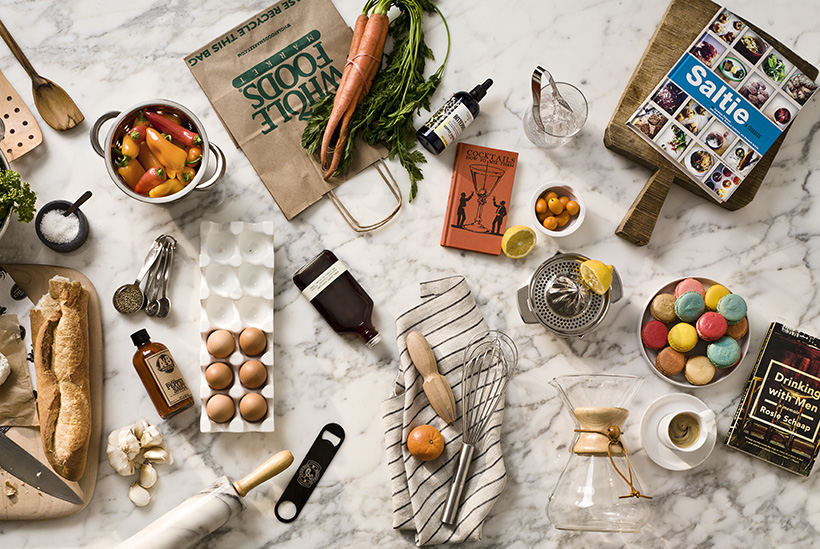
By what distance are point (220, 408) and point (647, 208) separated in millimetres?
1082

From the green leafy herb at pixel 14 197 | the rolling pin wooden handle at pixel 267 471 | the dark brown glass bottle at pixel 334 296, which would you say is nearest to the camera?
the green leafy herb at pixel 14 197

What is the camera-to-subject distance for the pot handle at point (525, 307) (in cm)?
137

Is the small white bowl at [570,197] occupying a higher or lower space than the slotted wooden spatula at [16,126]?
lower

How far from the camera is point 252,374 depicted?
4.24 ft

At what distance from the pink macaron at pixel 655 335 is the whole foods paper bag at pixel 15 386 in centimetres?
138

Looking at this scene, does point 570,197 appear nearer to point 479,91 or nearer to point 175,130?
point 479,91

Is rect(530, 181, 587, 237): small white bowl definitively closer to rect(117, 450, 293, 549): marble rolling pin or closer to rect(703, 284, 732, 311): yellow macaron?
rect(703, 284, 732, 311): yellow macaron

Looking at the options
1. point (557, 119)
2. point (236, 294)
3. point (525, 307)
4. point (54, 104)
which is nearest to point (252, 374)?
point (236, 294)

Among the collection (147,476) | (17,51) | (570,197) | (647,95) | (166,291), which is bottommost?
(147,476)

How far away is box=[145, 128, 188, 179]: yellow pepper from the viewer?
1205 millimetres

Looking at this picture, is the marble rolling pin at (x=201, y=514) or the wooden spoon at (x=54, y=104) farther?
the wooden spoon at (x=54, y=104)

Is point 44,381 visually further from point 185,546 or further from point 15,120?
point 15,120

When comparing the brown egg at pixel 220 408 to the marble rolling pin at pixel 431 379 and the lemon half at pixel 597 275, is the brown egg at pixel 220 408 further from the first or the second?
the lemon half at pixel 597 275

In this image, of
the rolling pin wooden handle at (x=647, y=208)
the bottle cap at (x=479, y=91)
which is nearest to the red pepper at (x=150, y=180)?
the bottle cap at (x=479, y=91)
